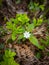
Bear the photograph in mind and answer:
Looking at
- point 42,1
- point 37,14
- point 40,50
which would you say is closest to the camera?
point 40,50

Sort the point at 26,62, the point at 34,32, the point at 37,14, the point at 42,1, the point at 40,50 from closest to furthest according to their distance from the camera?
the point at 26,62 → the point at 40,50 → the point at 34,32 → the point at 37,14 → the point at 42,1

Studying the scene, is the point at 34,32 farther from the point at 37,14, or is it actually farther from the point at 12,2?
the point at 12,2

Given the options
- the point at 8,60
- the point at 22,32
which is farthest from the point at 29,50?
the point at 8,60

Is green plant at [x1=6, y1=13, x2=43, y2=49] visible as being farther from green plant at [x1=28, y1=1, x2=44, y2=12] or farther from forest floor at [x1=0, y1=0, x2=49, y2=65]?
green plant at [x1=28, y1=1, x2=44, y2=12]

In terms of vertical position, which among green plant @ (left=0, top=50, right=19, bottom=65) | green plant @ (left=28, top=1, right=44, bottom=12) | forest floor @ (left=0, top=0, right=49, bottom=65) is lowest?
green plant @ (left=0, top=50, right=19, bottom=65)

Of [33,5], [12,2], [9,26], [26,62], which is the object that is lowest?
[26,62]

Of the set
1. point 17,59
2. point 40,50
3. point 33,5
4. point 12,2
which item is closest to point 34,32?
point 40,50

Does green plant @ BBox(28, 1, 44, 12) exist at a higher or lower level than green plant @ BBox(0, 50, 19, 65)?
higher

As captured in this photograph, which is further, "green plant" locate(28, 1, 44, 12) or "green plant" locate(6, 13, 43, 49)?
"green plant" locate(28, 1, 44, 12)

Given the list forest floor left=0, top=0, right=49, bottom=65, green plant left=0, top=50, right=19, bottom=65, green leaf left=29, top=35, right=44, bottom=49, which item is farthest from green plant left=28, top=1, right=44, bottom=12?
green plant left=0, top=50, right=19, bottom=65

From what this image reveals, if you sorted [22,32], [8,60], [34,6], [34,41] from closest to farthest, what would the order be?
[8,60]
[34,41]
[22,32]
[34,6]

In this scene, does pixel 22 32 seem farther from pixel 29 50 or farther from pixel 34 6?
Result: pixel 34 6
